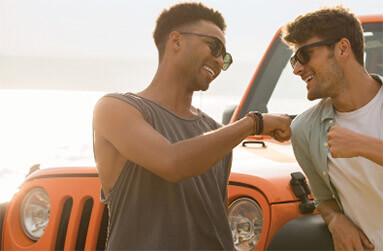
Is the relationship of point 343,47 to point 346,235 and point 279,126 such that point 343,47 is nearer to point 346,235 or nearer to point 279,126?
point 279,126

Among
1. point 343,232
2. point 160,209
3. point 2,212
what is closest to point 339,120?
point 343,232

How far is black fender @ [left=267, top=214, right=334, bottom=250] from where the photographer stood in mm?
2584

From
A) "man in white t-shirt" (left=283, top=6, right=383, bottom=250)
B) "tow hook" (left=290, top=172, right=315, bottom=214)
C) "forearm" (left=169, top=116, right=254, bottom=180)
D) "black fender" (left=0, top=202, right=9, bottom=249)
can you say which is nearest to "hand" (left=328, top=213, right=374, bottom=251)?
"man in white t-shirt" (left=283, top=6, right=383, bottom=250)

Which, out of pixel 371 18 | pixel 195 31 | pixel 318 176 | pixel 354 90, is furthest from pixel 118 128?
pixel 371 18

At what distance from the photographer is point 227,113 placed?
432cm

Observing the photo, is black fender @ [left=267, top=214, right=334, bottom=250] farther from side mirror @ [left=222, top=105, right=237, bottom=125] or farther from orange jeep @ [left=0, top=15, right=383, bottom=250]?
side mirror @ [left=222, top=105, right=237, bottom=125]

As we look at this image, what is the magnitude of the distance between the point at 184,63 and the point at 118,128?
0.59 meters

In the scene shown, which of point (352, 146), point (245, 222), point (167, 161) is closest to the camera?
point (167, 161)

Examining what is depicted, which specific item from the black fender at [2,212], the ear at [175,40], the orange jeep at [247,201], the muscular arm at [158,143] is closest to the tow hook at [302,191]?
the orange jeep at [247,201]

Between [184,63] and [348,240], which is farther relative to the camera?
[184,63]

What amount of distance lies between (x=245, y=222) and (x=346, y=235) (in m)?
0.49

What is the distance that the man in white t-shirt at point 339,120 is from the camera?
2.62 metres

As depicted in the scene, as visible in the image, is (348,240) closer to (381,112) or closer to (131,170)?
(381,112)

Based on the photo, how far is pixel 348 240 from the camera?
99.0 inches
